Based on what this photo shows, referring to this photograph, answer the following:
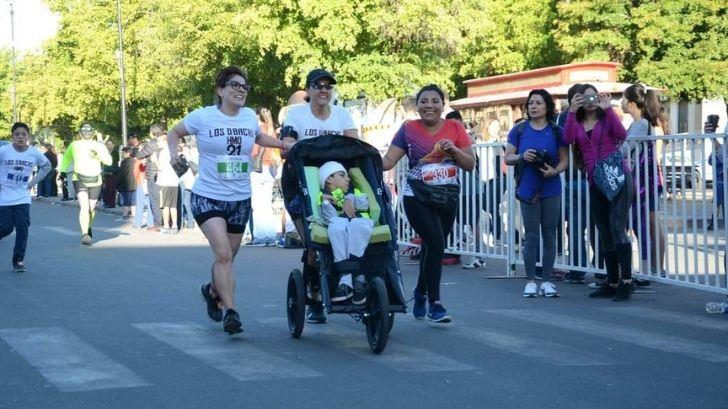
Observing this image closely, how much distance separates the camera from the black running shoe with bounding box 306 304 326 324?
988 cm

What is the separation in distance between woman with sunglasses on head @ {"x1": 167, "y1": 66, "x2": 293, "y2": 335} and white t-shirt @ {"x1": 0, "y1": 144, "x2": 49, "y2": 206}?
6.80m

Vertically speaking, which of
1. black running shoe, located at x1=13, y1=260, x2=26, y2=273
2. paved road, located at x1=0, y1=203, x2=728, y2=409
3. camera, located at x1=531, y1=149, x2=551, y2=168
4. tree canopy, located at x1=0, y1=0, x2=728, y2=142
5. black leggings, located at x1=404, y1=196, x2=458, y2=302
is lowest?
paved road, located at x1=0, y1=203, x2=728, y2=409

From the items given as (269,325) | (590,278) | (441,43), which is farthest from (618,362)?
(441,43)

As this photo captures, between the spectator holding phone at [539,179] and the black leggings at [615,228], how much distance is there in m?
0.39

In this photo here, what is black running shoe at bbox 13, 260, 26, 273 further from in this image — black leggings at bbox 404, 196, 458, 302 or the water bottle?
the water bottle

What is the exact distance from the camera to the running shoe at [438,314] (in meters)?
10.1

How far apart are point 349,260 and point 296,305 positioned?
0.58 metres

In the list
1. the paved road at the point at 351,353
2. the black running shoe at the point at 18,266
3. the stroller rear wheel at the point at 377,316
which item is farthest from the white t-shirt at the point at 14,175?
the stroller rear wheel at the point at 377,316

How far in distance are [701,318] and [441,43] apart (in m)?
30.0

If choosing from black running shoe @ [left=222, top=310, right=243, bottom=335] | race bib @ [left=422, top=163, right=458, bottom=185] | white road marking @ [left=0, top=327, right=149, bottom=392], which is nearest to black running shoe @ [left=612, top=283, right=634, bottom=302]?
race bib @ [left=422, top=163, right=458, bottom=185]

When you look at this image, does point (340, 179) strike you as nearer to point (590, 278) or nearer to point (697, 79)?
point (590, 278)

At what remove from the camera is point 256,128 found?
385 inches

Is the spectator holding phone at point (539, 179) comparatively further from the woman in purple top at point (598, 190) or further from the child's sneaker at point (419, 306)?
the child's sneaker at point (419, 306)

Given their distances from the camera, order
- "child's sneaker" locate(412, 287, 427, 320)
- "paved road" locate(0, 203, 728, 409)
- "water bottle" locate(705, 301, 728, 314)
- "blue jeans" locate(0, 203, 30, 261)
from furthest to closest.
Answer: "blue jeans" locate(0, 203, 30, 261)
"water bottle" locate(705, 301, 728, 314)
"child's sneaker" locate(412, 287, 427, 320)
"paved road" locate(0, 203, 728, 409)
